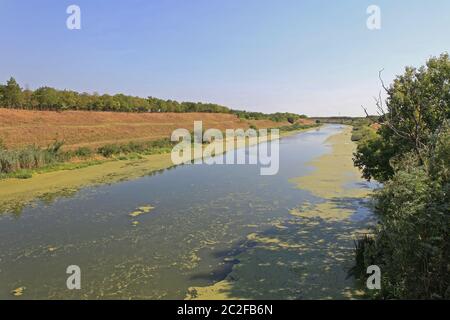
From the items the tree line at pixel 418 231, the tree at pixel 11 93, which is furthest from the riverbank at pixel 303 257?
the tree at pixel 11 93

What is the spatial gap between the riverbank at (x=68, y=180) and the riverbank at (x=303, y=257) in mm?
8843

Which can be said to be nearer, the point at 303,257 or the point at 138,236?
the point at 303,257

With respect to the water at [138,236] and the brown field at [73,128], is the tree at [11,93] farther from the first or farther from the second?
the water at [138,236]

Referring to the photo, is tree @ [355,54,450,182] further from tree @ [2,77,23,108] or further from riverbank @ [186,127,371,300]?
tree @ [2,77,23,108]

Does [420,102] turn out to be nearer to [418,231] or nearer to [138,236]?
[418,231]

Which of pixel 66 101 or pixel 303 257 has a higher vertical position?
pixel 66 101

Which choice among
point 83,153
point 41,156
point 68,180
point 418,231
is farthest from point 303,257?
point 83,153

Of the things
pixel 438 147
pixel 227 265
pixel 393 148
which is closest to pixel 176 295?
pixel 227 265

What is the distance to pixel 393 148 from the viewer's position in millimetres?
9969

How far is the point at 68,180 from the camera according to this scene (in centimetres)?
1791

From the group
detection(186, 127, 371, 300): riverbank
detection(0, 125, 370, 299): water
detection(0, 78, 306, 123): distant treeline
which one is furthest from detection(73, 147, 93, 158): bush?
detection(0, 78, 306, 123): distant treeline

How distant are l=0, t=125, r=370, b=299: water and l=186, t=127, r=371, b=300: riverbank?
282 millimetres

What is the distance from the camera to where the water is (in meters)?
7.19

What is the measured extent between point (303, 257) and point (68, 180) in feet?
44.3
